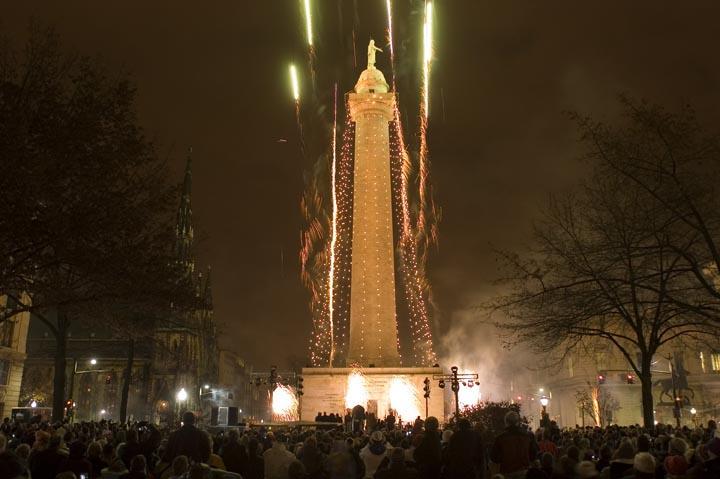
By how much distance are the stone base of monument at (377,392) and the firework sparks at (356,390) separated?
7cm

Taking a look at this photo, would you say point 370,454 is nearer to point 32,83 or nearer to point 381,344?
point 32,83

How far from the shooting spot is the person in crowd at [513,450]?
10.1 meters

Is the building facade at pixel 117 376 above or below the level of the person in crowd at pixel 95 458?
above

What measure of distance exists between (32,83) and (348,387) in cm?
3727

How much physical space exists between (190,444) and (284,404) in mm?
50006

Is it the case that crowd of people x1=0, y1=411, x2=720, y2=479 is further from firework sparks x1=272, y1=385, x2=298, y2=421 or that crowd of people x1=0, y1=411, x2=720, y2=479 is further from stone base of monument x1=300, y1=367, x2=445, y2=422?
firework sparks x1=272, y1=385, x2=298, y2=421

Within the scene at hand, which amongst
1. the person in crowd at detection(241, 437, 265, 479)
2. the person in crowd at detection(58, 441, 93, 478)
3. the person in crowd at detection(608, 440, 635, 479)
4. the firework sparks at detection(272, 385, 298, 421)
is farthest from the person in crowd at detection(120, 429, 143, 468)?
the firework sparks at detection(272, 385, 298, 421)

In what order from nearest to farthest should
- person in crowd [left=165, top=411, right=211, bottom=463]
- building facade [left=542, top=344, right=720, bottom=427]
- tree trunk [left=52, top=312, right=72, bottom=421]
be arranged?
person in crowd [left=165, top=411, right=211, bottom=463]
tree trunk [left=52, top=312, right=72, bottom=421]
building facade [left=542, top=344, right=720, bottom=427]

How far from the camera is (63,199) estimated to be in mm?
15555

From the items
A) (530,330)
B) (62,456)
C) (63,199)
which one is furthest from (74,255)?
(530,330)

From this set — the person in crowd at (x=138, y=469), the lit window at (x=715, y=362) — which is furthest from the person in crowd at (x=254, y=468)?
the lit window at (x=715, y=362)

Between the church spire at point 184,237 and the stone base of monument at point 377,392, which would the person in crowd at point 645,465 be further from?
the stone base of monument at point 377,392

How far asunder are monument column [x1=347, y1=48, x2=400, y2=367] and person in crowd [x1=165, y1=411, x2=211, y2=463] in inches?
1546

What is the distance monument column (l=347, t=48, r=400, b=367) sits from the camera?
5056cm
